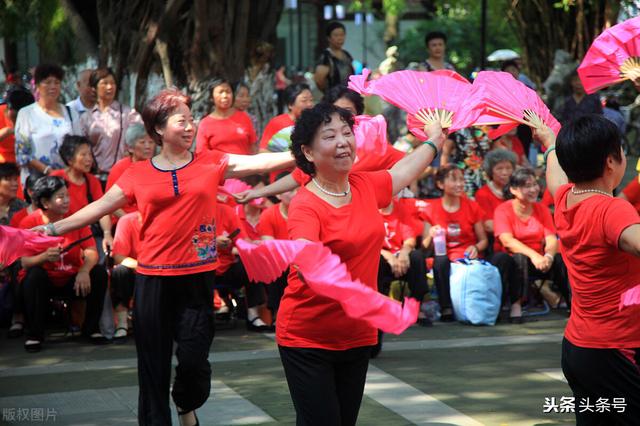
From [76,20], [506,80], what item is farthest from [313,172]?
[76,20]

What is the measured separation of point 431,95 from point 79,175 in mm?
4734

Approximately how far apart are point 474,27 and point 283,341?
29.0 metres

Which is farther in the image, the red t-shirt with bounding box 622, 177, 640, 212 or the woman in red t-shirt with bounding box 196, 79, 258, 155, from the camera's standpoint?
the woman in red t-shirt with bounding box 196, 79, 258, 155

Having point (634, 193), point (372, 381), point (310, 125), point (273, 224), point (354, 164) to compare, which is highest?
point (310, 125)

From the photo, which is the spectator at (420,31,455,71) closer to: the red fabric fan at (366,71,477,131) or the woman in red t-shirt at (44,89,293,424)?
the woman in red t-shirt at (44,89,293,424)

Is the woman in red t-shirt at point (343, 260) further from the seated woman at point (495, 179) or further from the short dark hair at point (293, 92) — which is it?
the seated woman at point (495, 179)

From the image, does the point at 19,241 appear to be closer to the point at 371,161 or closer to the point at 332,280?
the point at 371,161

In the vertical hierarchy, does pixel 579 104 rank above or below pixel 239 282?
above

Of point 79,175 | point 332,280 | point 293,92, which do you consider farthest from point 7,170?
point 332,280

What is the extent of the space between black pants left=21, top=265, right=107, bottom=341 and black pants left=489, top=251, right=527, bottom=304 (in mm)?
3440

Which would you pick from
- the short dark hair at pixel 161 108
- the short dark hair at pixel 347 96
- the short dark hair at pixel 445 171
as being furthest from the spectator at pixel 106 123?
the short dark hair at pixel 161 108

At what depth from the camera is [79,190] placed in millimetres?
8781

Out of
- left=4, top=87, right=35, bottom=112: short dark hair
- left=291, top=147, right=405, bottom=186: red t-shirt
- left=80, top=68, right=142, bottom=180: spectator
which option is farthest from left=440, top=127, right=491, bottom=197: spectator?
left=291, top=147, right=405, bottom=186: red t-shirt

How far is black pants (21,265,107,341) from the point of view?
825cm
